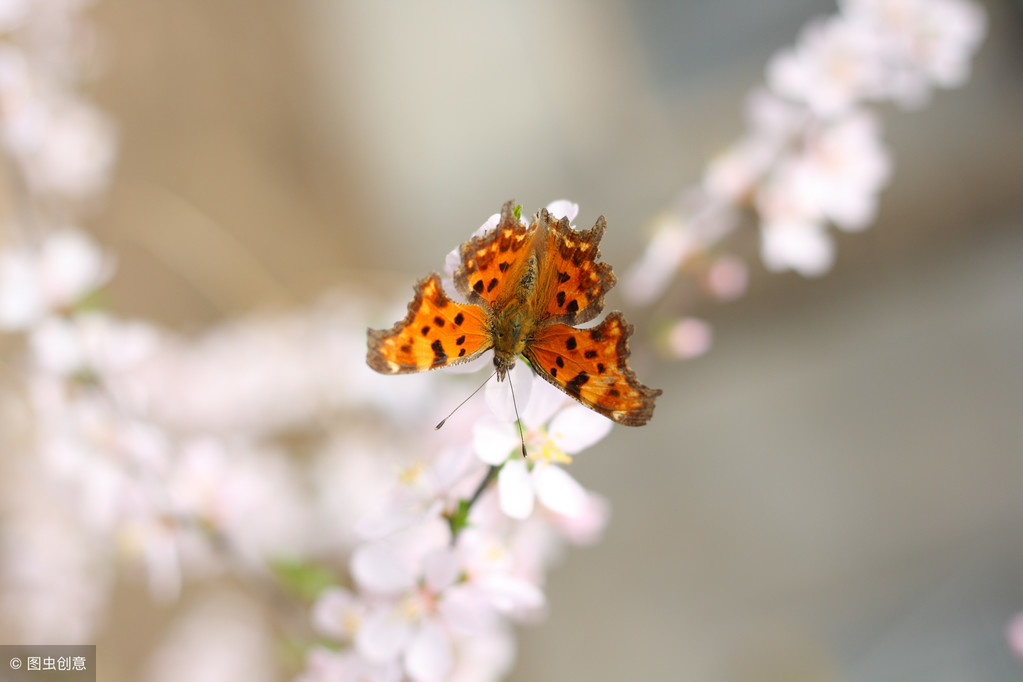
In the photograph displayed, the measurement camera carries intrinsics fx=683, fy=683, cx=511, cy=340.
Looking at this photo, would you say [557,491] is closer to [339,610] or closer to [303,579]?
[339,610]

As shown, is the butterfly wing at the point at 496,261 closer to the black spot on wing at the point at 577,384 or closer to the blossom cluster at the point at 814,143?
the black spot on wing at the point at 577,384

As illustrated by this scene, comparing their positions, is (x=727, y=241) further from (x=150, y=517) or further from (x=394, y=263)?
(x=394, y=263)

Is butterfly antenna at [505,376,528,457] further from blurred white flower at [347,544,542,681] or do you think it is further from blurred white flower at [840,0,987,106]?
blurred white flower at [840,0,987,106]

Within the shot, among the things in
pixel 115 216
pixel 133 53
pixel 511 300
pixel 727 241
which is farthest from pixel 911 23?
pixel 133 53

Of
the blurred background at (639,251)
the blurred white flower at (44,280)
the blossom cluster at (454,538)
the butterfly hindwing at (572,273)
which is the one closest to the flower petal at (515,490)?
the blossom cluster at (454,538)

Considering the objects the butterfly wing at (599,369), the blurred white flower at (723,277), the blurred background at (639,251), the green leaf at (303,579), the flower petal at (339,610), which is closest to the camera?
the butterfly wing at (599,369)

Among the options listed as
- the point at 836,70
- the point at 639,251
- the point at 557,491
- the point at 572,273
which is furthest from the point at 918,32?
the point at 639,251

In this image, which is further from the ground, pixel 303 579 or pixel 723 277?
pixel 723 277
